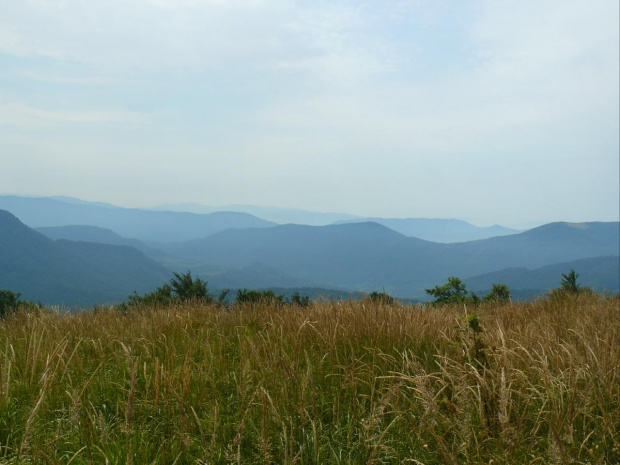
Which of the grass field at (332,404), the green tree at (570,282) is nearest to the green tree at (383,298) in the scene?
the grass field at (332,404)

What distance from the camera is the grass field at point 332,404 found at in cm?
296

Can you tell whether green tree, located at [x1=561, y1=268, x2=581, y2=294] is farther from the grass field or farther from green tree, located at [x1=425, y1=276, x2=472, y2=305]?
the grass field

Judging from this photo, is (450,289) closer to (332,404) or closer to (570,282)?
(570,282)

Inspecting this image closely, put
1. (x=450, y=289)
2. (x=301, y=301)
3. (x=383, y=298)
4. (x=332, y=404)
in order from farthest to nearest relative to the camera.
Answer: (x=450, y=289) < (x=301, y=301) < (x=383, y=298) < (x=332, y=404)

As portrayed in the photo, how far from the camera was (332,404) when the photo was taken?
3.96m

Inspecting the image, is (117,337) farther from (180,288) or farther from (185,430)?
(180,288)

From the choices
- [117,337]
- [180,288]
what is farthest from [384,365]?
[180,288]

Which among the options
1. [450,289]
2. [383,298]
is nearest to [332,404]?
[383,298]

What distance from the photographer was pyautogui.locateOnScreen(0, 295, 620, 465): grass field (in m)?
2.96

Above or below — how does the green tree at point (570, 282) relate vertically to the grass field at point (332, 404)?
above

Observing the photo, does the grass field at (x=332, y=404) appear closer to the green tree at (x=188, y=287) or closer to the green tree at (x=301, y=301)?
the green tree at (x=301, y=301)

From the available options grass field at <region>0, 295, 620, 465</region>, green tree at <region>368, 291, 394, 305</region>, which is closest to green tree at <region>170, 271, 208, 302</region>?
green tree at <region>368, 291, 394, 305</region>

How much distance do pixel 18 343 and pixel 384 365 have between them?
4772mm

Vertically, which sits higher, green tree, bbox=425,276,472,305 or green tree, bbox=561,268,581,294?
green tree, bbox=561,268,581,294
